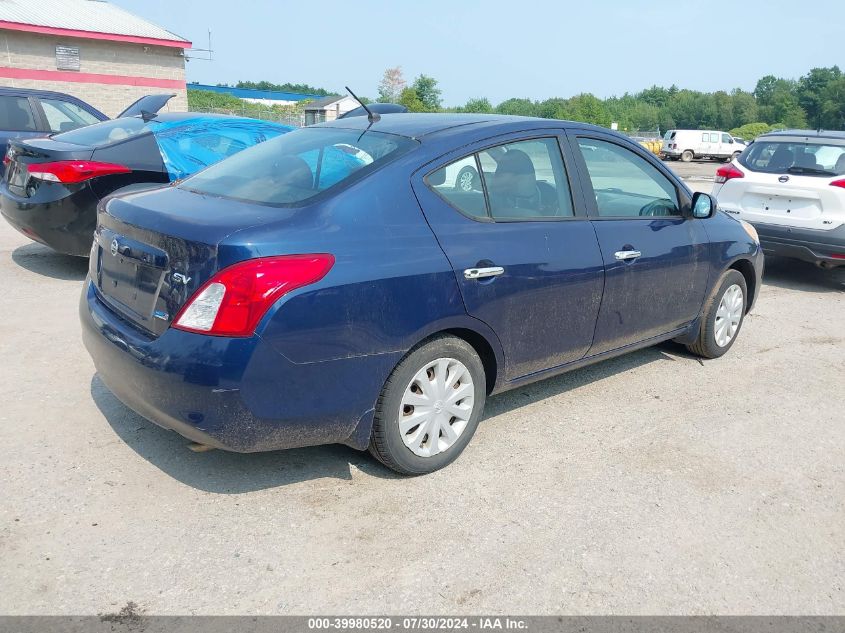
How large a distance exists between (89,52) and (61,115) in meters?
20.2

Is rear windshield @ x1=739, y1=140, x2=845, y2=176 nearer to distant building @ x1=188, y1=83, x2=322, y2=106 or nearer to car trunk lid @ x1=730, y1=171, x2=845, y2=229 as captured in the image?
car trunk lid @ x1=730, y1=171, x2=845, y2=229

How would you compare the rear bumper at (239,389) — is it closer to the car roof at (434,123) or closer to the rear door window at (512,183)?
the rear door window at (512,183)

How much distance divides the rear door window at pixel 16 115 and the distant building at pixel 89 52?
18.6 metres

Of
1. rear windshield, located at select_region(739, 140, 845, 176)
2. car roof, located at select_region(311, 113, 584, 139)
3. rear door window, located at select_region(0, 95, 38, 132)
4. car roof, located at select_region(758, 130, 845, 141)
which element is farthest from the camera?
rear door window, located at select_region(0, 95, 38, 132)

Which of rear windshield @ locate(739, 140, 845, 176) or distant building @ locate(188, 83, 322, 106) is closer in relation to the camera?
rear windshield @ locate(739, 140, 845, 176)

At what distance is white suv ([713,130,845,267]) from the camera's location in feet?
24.8

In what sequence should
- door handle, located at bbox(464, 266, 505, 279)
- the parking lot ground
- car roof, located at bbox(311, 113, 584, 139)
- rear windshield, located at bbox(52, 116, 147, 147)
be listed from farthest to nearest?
1. rear windshield, located at bbox(52, 116, 147, 147)
2. car roof, located at bbox(311, 113, 584, 139)
3. door handle, located at bbox(464, 266, 505, 279)
4. the parking lot ground

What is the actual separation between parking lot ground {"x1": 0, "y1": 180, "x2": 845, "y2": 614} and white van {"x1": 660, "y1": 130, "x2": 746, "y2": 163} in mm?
40207

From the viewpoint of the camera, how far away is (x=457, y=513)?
329 cm

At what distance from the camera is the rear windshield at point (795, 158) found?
7707 mm

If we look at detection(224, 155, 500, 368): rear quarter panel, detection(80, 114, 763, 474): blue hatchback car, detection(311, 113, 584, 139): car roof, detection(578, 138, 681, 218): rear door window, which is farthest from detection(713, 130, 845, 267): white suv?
detection(224, 155, 500, 368): rear quarter panel

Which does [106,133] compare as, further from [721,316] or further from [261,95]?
[261,95]

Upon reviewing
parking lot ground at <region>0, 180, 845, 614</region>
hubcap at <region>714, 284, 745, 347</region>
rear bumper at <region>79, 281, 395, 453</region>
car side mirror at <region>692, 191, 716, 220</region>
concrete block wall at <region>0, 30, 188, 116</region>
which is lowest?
parking lot ground at <region>0, 180, 845, 614</region>

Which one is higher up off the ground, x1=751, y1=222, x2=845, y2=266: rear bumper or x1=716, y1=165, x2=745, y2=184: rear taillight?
x1=716, y1=165, x2=745, y2=184: rear taillight
